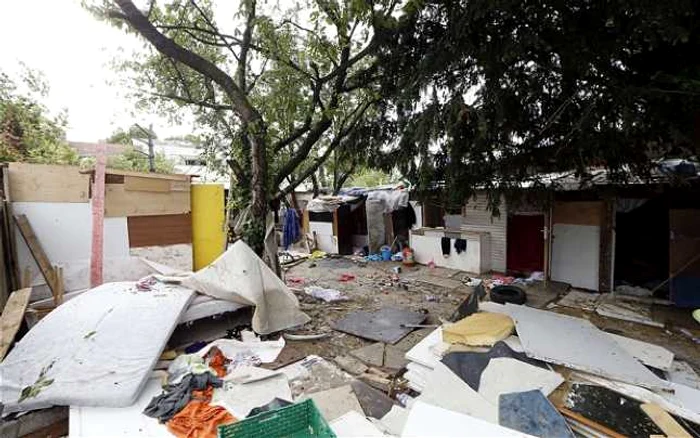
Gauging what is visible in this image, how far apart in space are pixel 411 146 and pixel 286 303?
10.0ft

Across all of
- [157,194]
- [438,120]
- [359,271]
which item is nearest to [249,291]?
[157,194]

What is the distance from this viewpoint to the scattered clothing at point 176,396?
2.81 metres

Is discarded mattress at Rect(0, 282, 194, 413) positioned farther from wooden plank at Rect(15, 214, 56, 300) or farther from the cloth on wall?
the cloth on wall

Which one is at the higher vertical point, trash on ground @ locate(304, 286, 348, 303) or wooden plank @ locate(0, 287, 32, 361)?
wooden plank @ locate(0, 287, 32, 361)

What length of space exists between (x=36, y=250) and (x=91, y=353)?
3.07 meters

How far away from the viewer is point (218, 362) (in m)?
3.78

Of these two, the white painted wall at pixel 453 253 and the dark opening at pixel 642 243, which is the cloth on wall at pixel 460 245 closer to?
the white painted wall at pixel 453 253

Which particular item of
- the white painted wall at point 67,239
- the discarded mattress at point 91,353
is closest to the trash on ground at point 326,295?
the discarded mattress at point 91,353

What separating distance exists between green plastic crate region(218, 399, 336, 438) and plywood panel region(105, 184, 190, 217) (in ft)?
16.8

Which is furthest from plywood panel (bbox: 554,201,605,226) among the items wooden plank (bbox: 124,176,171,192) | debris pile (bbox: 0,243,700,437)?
wooden plank (bbox: 124,176,171,192)

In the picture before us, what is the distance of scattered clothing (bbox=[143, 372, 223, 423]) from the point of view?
9.23 ft

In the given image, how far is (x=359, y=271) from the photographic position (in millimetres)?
9234

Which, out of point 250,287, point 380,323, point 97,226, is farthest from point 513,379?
point 97,226

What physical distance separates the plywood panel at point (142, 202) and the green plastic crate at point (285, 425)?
5.12m
